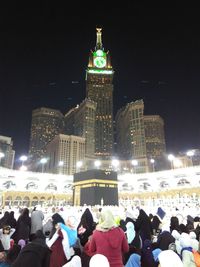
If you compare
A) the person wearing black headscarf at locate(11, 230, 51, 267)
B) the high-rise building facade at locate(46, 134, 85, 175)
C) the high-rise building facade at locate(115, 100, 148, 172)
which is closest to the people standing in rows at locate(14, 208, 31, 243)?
the person wearing black headscarf at locate(11, 230, 51, 267)

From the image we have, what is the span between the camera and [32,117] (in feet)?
449

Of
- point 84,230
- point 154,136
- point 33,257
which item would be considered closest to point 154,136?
point 154,136

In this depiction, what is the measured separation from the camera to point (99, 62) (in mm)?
115625

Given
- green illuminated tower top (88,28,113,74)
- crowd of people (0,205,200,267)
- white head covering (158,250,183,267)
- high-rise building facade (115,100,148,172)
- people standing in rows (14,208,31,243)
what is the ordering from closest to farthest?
white head covering (158,250,183,267) → crowd of people (0,205,200,267) → people standing in rows (14,208,31,243) → high-rise building facade (115,100,148,172) → green illuminated tower top (88,28,113,74)

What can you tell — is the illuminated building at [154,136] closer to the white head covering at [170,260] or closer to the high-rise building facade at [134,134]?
the high-rise building facade at [134,134]

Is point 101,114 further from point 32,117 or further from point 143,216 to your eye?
point 143,216

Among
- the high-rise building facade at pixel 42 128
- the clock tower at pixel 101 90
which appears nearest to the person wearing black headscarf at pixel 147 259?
the clock tower at pixel 101 90

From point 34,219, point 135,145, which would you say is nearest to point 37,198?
point 34,219

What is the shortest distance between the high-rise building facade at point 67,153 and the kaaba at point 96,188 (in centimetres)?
5088

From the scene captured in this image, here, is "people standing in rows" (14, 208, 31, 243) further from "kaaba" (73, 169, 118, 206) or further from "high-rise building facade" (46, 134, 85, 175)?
"high-rise building facade" (46, 134, 85, 175)

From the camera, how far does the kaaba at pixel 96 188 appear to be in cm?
3027

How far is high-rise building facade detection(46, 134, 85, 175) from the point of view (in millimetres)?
83625

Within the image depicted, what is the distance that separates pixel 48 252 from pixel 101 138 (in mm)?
106078

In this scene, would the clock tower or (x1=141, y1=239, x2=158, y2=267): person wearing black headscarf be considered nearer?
(x1=141, y1=239, x2=158, y2=267): person wearing black headscarf
